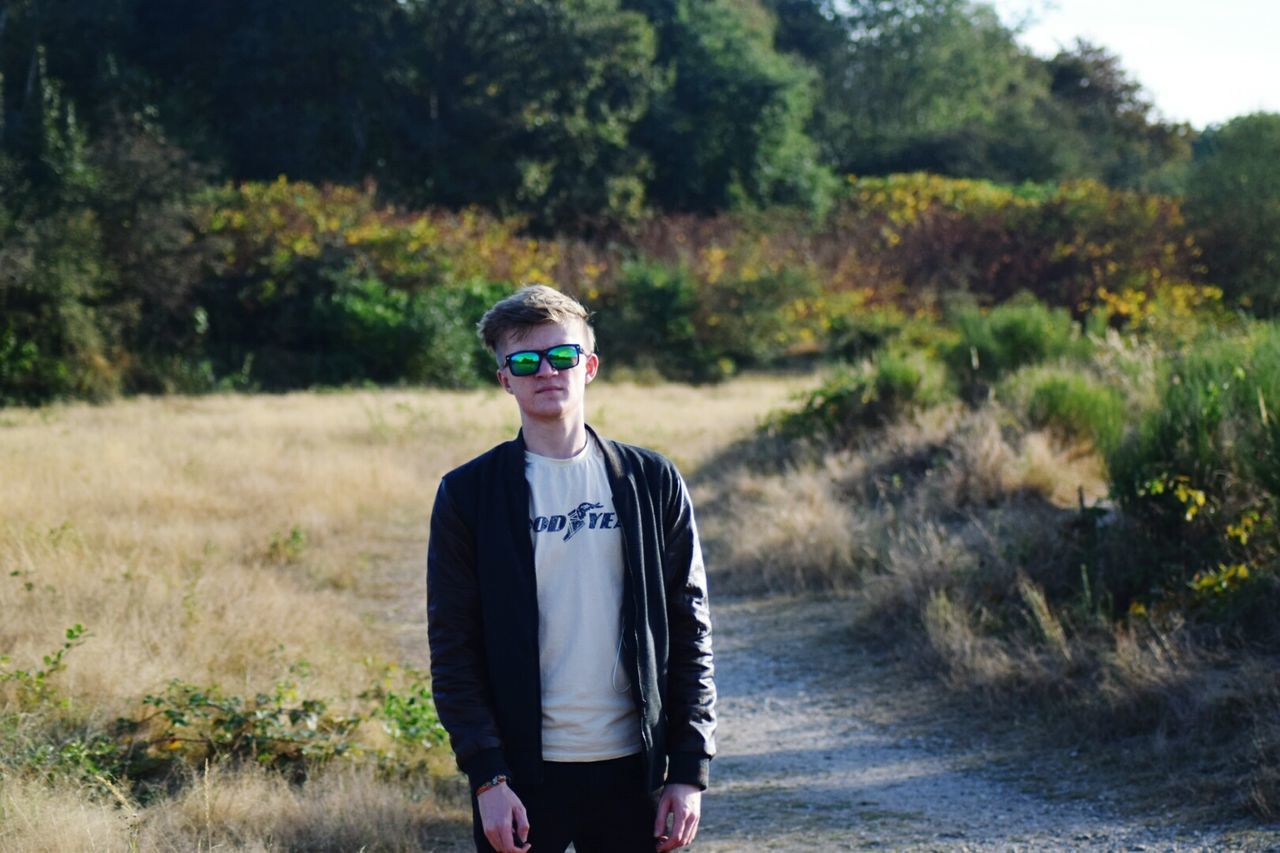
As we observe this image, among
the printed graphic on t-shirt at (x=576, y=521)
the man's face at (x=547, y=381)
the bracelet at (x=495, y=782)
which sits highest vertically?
the man's face at (x=547, y=381)

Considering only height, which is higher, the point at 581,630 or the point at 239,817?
the point at 581,630

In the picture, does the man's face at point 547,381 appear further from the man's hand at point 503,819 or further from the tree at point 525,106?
the tree at point 525,106

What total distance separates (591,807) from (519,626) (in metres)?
0.43

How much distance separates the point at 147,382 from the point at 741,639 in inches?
567

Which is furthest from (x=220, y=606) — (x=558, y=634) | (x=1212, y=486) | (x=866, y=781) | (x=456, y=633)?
(x=1212, y=486)

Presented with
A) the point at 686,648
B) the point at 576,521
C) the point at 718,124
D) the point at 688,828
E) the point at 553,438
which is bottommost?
the point at 688,828

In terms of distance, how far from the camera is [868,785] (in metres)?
5.80

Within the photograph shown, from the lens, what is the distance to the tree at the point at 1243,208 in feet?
69.1

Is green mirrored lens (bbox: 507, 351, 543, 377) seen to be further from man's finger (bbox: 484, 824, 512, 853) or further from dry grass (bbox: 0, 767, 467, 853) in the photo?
dry grass (bbox: 0, 767, 467, 853)

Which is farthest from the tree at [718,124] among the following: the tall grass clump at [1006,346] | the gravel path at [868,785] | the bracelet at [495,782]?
the bracelet at [495,782]

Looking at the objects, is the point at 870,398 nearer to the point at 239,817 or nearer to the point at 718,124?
the point at 239,817

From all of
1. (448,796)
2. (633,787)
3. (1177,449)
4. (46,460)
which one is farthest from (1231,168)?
(633,787)

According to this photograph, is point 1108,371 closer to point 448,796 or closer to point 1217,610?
point 1217,610

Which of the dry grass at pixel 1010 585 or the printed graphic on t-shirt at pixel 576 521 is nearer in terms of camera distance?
the printed graphic on t-shirt at pixel 576 521
